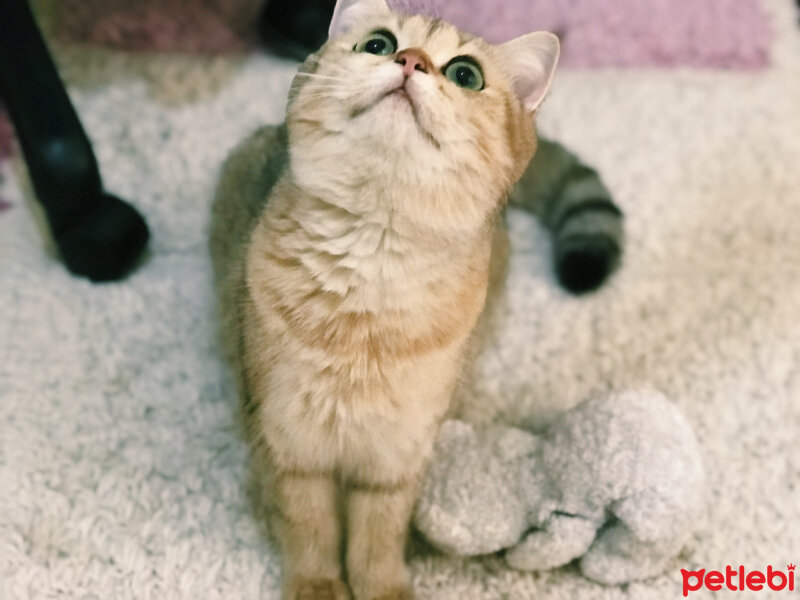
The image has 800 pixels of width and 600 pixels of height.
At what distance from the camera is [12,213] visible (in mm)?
1354

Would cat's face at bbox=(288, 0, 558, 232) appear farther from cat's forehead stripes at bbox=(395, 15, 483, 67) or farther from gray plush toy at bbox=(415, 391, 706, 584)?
gray plush toy at bbox=(415, 391, 706, 584)

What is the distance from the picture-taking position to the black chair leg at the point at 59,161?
3.50ft

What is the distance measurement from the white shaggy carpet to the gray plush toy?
59 millimetres

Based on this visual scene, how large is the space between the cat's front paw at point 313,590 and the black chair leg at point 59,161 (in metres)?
0.63

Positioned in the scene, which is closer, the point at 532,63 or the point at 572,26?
the point at 532,63

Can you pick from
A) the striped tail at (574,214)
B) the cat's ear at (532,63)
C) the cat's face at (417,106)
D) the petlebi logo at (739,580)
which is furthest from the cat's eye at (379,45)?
the petlebi logo at (739,580)

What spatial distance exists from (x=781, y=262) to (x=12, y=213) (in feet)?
4.82

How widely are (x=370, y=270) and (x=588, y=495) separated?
408 mm

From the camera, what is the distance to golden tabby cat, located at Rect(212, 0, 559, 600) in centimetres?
74

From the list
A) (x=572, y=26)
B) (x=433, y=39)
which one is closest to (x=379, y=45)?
(x=433, y=39)

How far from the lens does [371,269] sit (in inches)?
31.2

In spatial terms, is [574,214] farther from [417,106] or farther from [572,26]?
[572,26]

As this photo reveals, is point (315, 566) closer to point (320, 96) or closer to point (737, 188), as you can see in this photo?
point (320, 96)

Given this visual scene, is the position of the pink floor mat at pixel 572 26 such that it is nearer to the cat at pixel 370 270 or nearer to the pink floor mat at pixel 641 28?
the pink floor mat at pixel 641 28
